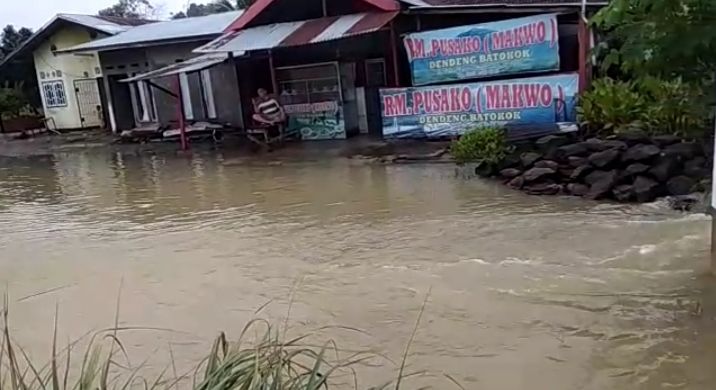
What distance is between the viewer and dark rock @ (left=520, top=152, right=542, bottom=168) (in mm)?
9510

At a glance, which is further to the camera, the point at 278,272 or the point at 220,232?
the point at 220,232

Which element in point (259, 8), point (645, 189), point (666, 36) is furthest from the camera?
point (259, 8)

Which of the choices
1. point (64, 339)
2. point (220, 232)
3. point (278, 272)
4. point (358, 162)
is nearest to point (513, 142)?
point (358, 162)

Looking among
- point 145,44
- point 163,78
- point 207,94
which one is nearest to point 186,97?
point 207,94

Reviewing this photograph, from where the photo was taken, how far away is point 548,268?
593 cm

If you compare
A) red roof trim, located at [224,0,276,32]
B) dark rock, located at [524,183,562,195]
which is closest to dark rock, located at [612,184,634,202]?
dark rock, located at [524,183,562,195]

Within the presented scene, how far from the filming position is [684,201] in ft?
24.9

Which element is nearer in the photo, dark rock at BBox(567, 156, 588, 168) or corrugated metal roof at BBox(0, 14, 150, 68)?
dark rock at BBox(567, 156, 588, 168)

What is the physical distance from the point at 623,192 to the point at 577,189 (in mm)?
581

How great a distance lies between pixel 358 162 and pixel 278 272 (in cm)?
581

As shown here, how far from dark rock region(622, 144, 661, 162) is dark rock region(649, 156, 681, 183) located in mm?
135

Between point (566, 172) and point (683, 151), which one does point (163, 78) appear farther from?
point (683, 151)

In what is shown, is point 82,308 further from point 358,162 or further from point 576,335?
point 358,162

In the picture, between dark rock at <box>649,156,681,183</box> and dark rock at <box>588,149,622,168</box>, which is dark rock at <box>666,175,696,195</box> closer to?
dark rock at <box>649,156,681,183</box>
